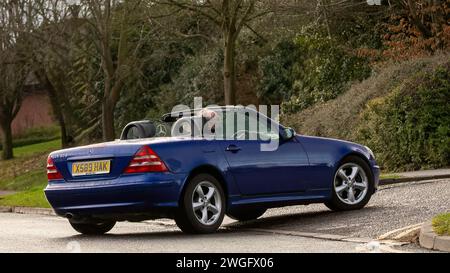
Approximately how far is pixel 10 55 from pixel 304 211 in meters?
25.4

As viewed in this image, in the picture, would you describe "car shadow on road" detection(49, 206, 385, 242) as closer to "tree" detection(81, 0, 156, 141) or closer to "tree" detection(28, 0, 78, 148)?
"tree" detection(81, 0, 156, 141)

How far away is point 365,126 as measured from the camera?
2323cm

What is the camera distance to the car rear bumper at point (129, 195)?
1145cm

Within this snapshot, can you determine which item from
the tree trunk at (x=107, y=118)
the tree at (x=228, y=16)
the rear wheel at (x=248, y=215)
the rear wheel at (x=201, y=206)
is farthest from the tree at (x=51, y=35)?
the rear wheel at (x=201, y=206)

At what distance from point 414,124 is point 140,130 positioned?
1035 cm

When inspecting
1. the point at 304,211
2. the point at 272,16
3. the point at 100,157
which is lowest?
the point at 304,211

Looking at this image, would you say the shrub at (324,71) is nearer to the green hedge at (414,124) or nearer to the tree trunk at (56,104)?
the green hedge at (414,124)

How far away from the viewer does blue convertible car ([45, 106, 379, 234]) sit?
11547mm

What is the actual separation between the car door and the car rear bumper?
95cm

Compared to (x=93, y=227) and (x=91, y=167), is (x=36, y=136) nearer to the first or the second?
(x=93, y=227)

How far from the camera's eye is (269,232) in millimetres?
12117

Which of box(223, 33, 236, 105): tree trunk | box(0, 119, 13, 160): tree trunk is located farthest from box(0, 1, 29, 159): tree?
box(223, 33, 236, 105): tree trunk
